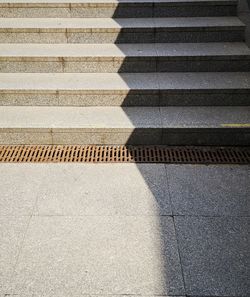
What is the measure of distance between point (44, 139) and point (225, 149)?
7.48ft

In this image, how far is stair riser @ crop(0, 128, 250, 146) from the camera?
168 inches

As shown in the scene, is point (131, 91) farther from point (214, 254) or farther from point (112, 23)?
point (214, 254)

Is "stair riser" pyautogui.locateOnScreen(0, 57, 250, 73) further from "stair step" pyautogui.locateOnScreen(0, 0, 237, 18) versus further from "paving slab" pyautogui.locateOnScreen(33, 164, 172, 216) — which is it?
"paving slab" pyautogui.locateOnScreen(33, 164, 172, 216)

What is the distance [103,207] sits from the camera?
11.5 ft

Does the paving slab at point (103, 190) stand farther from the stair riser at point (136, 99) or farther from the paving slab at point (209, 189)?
the stair riser at point (136, 99)

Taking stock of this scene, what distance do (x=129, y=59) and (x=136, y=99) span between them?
667 millimetres

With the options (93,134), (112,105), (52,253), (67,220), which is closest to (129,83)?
(112,105)

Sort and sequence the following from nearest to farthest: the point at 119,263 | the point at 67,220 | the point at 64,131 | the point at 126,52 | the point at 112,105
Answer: the point at 119,263, the point at 67,220, the point at 64,131, the point at 112,105, the point at 126,52

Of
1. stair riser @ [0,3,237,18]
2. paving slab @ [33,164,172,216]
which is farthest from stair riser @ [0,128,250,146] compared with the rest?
stair riser @ [0,3,237,18]

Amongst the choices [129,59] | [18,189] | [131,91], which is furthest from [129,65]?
[18,189]

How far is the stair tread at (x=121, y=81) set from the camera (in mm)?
4598

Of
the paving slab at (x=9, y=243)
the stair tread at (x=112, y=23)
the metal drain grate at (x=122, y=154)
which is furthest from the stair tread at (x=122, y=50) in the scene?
the paving slab at (x=9, y=243)

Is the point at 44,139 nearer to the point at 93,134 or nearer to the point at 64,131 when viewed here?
the point at 64,131

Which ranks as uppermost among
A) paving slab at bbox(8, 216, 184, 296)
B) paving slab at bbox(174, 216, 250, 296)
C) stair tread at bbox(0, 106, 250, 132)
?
stair tread at bbox(0, 106, 250, 132)
